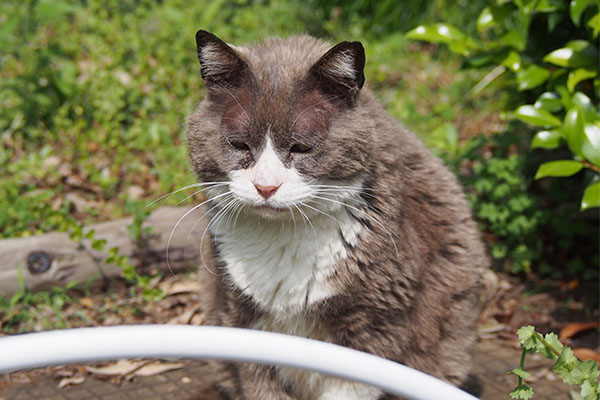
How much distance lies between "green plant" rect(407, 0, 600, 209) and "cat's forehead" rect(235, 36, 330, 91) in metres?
1.07

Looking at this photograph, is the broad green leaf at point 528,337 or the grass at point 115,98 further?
the grass at point 115,98

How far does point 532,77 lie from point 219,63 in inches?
68.1

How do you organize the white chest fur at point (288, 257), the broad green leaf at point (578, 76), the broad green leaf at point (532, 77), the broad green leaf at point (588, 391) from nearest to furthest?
1. the broad green leaf at point (588, 391)
2. the white chest fur at point (288, 257)
3. the broad green leaf at point (578, 76)
4. the broad green leaf at point (532, 77)

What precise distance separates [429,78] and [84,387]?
3532 mm

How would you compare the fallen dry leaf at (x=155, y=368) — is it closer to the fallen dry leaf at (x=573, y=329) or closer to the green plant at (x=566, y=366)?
the green plant at (x=566, y=366)

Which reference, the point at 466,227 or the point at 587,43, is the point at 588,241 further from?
the point at 466,227

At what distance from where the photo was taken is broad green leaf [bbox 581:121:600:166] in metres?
2.67

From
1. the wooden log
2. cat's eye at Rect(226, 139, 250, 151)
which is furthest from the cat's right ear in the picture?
the wooden log

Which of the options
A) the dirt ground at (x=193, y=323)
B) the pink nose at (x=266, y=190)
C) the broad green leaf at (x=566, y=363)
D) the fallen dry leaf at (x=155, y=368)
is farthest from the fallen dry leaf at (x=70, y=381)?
the broad green leaf at (x=566, y=363)

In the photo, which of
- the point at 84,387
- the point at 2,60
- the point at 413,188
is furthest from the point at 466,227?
the point at 2,60

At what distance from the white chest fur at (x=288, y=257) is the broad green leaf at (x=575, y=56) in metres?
1.49

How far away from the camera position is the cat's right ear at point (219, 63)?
2.08 meters

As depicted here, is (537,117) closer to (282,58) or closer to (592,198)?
(592,198)

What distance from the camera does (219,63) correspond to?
2.12 metres
